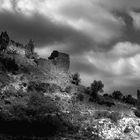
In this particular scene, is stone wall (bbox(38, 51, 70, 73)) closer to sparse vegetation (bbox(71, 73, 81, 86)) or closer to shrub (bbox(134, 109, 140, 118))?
sparse vegetation (bbox(71, 73, 81, 86))

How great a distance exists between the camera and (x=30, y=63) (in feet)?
273

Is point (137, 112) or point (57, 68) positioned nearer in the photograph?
point (57, 68)

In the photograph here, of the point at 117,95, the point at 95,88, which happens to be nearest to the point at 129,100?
the point at 117,95

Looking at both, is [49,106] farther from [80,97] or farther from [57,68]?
[57,68]

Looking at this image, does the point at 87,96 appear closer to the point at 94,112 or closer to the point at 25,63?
the point at 94,112

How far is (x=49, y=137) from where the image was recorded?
6944 cm

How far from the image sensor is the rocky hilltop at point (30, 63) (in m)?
77.8

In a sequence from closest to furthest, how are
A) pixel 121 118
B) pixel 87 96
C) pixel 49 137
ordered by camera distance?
pixel 49 137, pixel 121 118, pixel 87 96

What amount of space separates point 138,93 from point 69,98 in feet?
82.4

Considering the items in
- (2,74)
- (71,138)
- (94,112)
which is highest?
(2,74)

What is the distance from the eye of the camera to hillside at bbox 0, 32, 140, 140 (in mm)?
69438

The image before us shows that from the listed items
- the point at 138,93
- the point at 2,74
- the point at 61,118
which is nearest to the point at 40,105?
the point at 61,118

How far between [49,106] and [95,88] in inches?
690

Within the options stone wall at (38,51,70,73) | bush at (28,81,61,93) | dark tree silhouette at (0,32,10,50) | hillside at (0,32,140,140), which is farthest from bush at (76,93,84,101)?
dark tree silhouette at (0,32,10,50)
